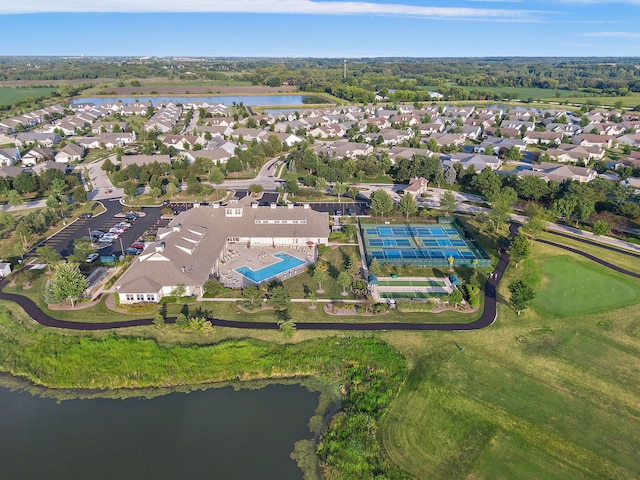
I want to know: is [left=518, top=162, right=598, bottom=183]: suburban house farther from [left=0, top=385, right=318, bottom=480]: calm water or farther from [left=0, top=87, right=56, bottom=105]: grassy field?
[left=0, top=87, right=56, bottom=105]: grassy field

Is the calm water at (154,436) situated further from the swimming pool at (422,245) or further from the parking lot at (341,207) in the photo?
the parking lot at (341,207)

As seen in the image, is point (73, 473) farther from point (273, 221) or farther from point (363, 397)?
point (273, 221)

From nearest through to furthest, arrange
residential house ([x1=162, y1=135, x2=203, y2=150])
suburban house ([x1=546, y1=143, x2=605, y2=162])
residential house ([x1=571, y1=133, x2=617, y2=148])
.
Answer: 1. suburban house ([x1=546, y1=143, x2=605, y2=162])
2. residential house ([x1=162, y1=135, x2=203, y2=150])
3. residential house ([x1=571, y1=133, x2=617, y2=148])

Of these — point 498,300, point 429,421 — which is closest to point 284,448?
point 429,421

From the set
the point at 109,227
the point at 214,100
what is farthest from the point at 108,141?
the point at 214,100

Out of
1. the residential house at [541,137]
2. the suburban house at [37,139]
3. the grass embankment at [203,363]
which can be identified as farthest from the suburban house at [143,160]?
the residential house at [541,137]

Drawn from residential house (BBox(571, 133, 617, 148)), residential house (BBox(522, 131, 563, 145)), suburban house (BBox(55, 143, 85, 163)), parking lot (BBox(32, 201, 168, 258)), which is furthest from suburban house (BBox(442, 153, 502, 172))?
suburban house (BBox(55, 143, 85, 163))
